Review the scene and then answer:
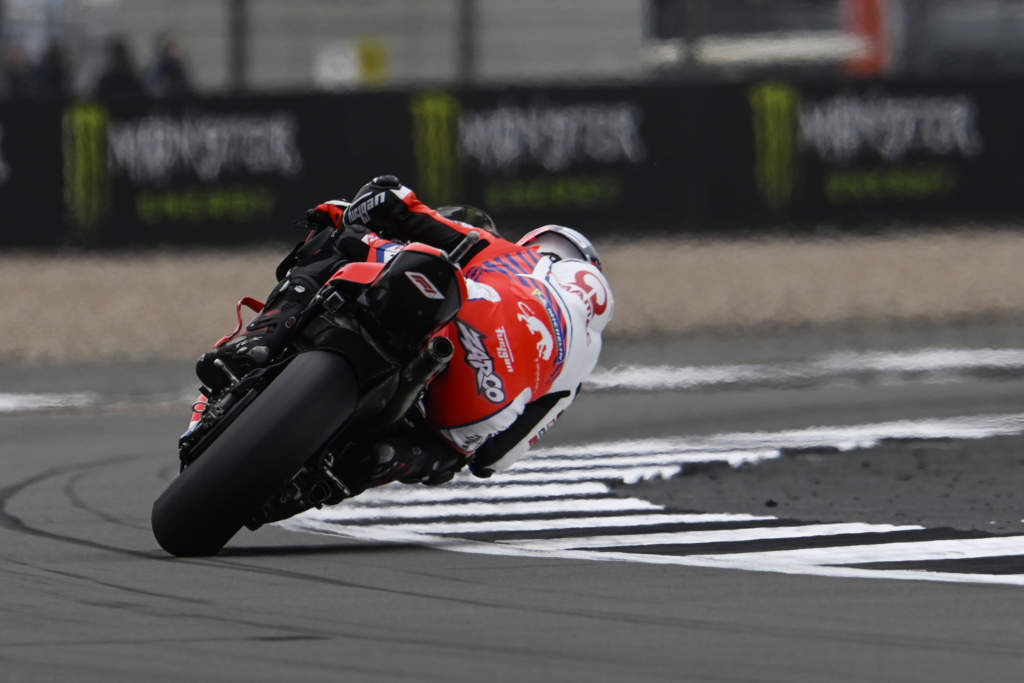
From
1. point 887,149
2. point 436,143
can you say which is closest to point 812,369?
point 436,143

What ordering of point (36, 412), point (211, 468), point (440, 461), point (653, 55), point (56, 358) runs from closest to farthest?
Answer: point (211, 468) < point (440, 461) < point (36, 412) < point (56, 358) < point (653, 55)

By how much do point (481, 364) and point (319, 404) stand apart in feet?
2.85

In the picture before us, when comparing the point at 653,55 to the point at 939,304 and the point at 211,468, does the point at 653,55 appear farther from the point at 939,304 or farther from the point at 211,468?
the point at 211,468

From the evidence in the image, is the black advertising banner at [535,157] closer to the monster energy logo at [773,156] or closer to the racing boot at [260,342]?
the monster energy logo at [773,156]

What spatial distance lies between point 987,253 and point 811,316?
453 cm

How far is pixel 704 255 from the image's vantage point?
69.3 feet

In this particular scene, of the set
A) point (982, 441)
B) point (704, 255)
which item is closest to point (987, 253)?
point (704, 255)

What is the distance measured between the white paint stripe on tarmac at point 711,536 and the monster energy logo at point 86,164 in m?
14.1

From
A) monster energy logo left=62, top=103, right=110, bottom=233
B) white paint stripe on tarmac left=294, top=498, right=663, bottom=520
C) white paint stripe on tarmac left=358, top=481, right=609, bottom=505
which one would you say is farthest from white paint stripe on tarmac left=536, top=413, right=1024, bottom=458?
monster energy logo left=62, top=103, right=110, bottom=233

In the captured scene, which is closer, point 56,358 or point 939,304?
point 56,358

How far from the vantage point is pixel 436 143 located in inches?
860

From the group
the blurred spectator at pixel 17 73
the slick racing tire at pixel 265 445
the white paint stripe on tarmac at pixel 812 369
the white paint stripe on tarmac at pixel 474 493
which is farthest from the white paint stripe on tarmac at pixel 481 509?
the blurred spectator at pixel 17 73

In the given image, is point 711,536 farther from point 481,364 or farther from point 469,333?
point 469,333

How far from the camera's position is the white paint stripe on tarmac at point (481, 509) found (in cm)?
828
